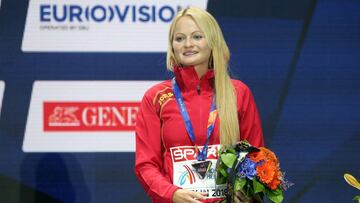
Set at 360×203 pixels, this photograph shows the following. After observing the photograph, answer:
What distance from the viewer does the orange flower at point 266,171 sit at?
2193 millimetres

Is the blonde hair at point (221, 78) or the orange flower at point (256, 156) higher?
the blonde hair at point (221, 78)

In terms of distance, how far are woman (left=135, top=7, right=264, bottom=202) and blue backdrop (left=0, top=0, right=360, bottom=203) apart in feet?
4.02

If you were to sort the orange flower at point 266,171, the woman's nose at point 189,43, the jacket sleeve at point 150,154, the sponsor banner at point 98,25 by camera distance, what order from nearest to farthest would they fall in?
the orange flower at point 266,171 < the jacket sleeve at point 150,154 < the woman's nose at point 189,43 < the sponsor banner at point 98,25

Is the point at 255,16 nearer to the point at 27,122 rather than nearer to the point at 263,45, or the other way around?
the point at 263,45

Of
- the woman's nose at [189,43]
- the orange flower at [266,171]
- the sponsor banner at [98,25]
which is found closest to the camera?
the orange flower at [266,171]

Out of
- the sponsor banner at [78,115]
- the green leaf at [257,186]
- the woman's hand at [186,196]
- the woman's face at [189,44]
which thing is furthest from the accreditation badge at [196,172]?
the sponsor banner at [78,115]

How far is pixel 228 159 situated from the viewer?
2207 millimetres

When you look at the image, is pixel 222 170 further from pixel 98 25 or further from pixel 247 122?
pixel 98 25

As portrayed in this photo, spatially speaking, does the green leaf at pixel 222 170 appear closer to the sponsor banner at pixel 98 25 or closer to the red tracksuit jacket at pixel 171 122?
the red tracksuit jacket at pixel 171 122

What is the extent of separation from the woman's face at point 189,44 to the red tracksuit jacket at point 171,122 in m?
0.04

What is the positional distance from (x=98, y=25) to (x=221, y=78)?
141 centimetres

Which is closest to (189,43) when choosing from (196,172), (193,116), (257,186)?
(193,116)

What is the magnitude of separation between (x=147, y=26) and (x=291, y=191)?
1274 mm

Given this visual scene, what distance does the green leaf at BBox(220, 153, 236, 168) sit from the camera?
7.21ft
